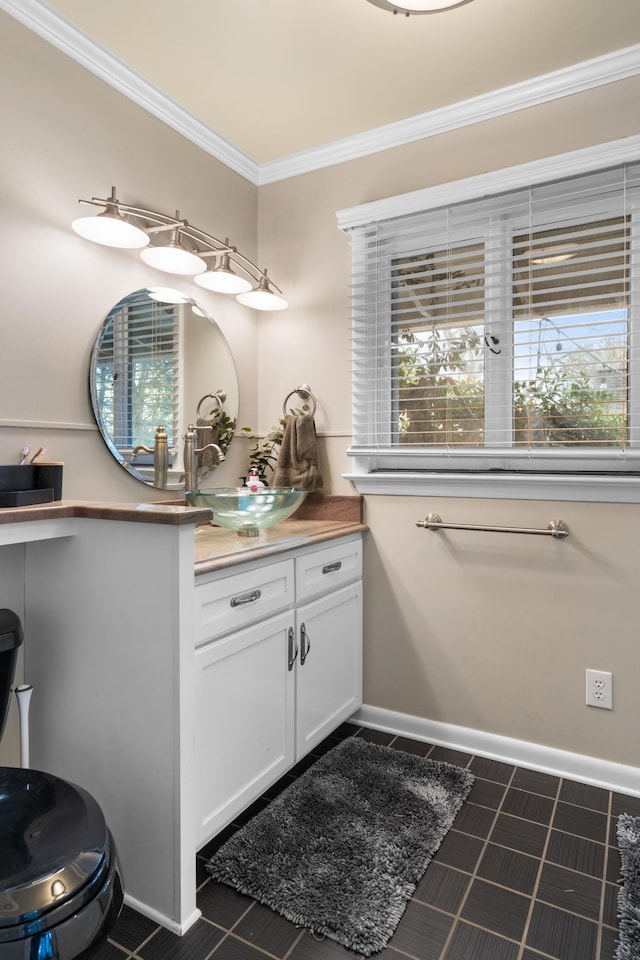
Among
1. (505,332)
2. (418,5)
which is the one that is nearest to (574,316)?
(505,332)

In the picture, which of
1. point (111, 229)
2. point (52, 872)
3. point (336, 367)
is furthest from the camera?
point (336, 367)

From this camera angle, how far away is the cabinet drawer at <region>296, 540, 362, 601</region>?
199 cm

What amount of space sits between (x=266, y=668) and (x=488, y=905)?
2.72 feet

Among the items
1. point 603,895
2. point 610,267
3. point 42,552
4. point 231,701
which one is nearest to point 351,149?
point 610,267

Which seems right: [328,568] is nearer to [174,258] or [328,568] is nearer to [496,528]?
[496,528]

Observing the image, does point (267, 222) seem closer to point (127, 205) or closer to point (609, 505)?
point (127, 205)

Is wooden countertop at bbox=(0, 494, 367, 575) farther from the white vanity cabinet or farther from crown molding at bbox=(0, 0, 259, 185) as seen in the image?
crown molding at bbox=(0, 0, 259, 185)

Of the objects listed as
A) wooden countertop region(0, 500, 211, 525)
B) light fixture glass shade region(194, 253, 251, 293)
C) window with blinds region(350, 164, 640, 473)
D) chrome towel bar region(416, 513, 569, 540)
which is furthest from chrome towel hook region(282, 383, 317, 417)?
wooden countertop region(0, 500, 211, 525)

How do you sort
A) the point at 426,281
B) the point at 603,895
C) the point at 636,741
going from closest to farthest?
the point at 603,895, the point at 636,741, the point at 426,281

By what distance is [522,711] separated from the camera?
216 centimetres

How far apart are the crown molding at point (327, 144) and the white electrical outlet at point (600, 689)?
201 centimetres

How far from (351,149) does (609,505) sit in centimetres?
176

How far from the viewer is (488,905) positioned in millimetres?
1478

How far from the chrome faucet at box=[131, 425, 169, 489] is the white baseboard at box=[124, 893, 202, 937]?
1254mm
